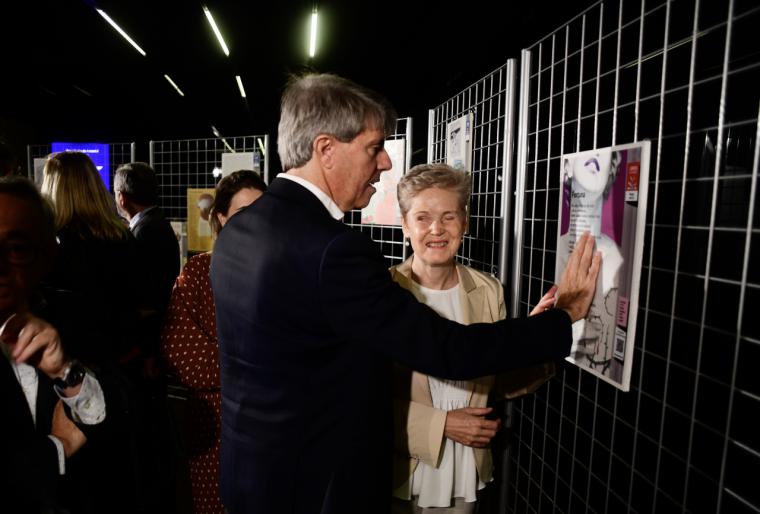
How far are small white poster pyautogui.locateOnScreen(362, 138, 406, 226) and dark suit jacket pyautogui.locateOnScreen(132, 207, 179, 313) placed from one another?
1315 mm

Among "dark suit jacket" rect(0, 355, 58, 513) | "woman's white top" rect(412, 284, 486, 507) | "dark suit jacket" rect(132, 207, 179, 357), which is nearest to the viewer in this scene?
"dark suit jacket" rect(0, 355, 58, 513)

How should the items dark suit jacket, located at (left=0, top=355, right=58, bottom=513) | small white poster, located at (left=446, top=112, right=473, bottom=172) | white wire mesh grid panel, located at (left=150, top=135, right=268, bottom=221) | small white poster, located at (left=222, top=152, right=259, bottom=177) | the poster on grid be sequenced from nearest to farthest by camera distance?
dark suit jacket, located at (left=0, top=355, right=58, bottom=513) < the poster on grid < small white poster, located at (left=446, top=112, right=473, bottom=172) < small white poster, located at (left=222, top=152, right=259, bottom=177) < white wire mesh grid panel, located at (left=150, top=135, right=268, bottom=221)

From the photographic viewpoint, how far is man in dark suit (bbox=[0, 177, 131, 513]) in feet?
2.92

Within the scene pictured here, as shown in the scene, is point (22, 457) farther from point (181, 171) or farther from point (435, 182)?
point (181, 171)

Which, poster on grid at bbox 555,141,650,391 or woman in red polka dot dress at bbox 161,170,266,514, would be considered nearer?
poster on grid at bbox 555,141,650,391

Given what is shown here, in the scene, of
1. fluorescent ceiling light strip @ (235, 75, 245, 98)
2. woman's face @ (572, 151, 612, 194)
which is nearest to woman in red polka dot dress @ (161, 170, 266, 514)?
woman's face @ (572, 151, 612, 194)

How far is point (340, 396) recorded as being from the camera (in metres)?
1.22

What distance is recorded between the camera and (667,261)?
2379mm

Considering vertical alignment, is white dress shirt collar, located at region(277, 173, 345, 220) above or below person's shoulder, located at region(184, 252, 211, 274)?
above

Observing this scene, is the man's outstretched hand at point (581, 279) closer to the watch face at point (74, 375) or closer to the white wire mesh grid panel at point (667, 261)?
the white wire mesh grid panel at point (667, 261)

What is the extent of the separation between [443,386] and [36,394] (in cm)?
116

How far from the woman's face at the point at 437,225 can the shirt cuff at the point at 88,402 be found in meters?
1.07

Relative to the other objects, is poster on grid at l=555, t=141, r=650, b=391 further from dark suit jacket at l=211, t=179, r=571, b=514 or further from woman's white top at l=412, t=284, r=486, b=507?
woman's white top at l=412, t=284, r=486, b=507

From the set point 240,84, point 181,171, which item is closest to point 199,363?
point 181,171
